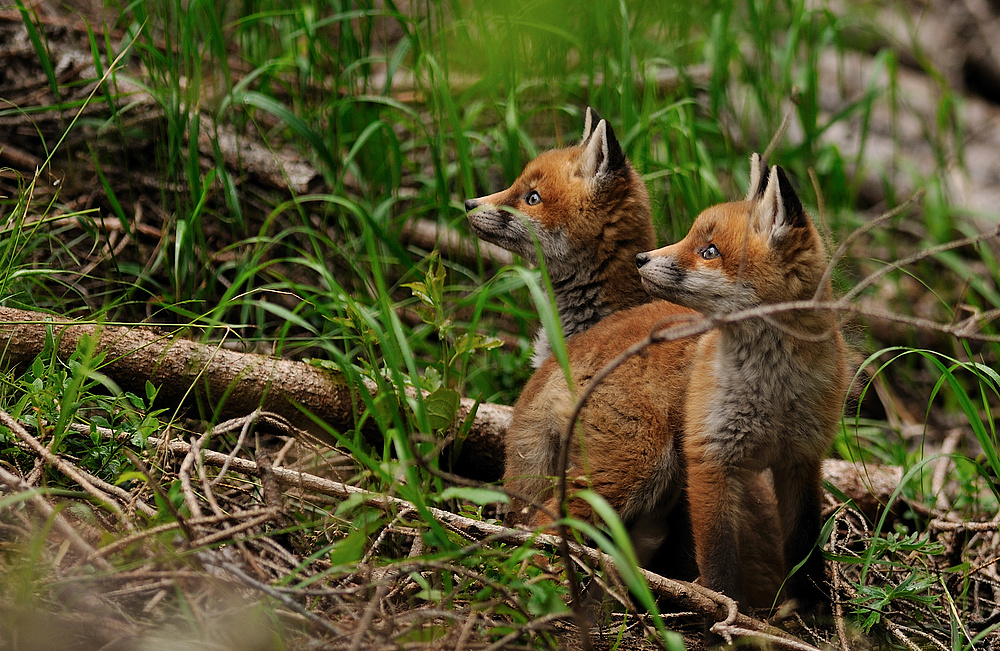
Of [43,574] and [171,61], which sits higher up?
[171,61]

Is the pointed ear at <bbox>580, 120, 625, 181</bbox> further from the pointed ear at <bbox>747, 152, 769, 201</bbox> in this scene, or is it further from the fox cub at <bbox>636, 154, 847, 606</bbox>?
the fox cub at <bbox>636, 154, 847, 606</bbox>

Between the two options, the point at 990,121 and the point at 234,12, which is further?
the point at 990,121

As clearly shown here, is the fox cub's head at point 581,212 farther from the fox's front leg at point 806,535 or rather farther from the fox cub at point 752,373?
the fox's front leg at point 806,535

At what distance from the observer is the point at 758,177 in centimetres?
326

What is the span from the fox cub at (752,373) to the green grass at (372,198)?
316 millimetres

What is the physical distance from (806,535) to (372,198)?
3.22m

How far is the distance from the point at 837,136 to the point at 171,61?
6.09 metres

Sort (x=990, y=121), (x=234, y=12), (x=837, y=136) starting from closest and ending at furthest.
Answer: (x=234, y=12), (x=837, y=136), (x=990, y=121)

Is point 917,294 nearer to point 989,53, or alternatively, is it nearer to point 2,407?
point 989,53

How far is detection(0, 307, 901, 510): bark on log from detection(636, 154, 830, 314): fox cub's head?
2.76ft

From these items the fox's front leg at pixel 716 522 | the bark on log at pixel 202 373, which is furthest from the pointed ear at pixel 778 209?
the bark on log at pixel 202 373

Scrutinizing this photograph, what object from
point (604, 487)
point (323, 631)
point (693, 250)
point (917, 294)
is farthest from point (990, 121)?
point (323, 631)

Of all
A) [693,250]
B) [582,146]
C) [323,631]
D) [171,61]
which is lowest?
[323,631]

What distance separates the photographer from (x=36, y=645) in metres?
1.94
